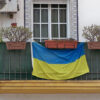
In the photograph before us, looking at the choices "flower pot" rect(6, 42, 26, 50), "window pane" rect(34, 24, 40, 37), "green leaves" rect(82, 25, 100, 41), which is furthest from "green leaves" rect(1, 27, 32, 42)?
"green leaves" rect(82, 25, 100, 41)

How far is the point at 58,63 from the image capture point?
1141 centimetres

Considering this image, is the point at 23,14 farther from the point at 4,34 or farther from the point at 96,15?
the point at 96,15

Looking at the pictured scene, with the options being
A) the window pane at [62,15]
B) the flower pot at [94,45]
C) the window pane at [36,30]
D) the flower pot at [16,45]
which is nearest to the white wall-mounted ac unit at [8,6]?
the window pane at [36,30]

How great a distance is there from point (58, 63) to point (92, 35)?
1.49 meters

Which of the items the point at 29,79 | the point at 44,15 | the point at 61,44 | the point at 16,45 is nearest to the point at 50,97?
the point at 29,79

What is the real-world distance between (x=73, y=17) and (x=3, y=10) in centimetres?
246

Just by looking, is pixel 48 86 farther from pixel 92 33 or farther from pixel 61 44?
pixel 92 33

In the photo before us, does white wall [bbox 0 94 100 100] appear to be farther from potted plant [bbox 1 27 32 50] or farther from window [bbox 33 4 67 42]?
window [bbox 33 4 67 42]

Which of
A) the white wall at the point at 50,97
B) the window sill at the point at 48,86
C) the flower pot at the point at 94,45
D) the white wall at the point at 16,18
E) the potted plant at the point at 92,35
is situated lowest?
the white wall at the point at 50,97

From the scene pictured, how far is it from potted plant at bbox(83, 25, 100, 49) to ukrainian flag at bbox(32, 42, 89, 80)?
34 centimetres

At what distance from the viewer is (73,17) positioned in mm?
12492

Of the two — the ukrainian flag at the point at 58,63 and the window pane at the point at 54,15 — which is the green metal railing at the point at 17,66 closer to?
the ukrainian flag at the point at 58,63

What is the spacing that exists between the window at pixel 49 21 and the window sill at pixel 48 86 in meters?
2.13

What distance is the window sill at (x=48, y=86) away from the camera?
11062mm
